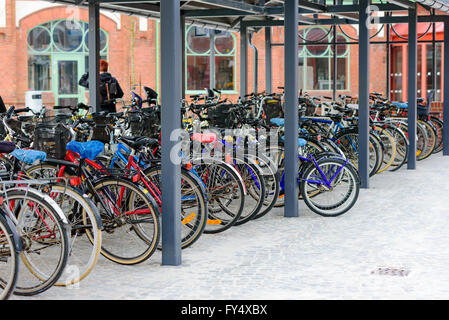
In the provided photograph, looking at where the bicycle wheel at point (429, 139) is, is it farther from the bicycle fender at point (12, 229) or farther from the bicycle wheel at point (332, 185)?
the bicycle fender at point (12, 229)

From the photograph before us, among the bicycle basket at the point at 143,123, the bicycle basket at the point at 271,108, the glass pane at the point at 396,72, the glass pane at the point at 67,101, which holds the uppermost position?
the glass pane at the point at 396,72

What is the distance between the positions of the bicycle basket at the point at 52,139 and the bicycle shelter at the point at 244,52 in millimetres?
1043

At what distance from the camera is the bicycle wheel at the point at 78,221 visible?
19.5ft

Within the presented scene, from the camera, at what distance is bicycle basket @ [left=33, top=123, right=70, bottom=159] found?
23.2ft

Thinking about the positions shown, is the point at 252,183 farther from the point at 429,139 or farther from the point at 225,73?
the point at 225,73

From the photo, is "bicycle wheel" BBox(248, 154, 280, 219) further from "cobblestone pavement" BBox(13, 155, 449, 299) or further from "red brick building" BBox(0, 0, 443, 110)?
"red brick building" BBox(0, 0, 443, 110)

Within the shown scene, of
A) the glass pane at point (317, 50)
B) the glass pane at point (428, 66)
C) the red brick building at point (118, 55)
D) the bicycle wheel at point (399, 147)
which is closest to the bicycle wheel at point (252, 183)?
the bicycle wheel at point (399, 147)

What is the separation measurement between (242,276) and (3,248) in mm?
1825

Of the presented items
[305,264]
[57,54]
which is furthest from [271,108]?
[57,54]

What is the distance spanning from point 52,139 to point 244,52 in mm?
9148

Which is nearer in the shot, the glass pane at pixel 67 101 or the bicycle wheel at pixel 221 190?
the bicycle wheel at pixel 221 190

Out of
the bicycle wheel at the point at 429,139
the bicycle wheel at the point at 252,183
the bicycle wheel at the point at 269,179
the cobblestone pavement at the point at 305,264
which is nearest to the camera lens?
the cobblestone pavement at the point at 305,264

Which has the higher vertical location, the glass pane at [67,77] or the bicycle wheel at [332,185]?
the glass pane at [67,77]
